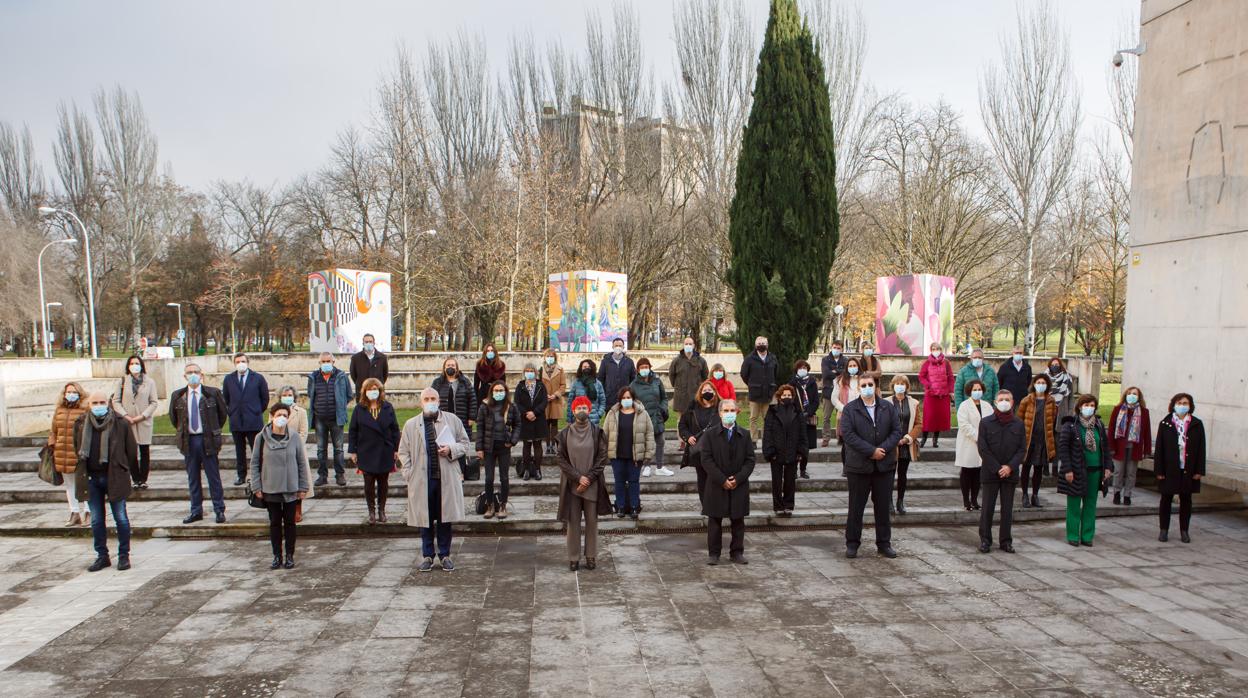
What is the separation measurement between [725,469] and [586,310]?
53.5ft

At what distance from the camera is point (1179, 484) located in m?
8.63

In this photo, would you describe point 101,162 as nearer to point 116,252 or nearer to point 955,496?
point 116,252

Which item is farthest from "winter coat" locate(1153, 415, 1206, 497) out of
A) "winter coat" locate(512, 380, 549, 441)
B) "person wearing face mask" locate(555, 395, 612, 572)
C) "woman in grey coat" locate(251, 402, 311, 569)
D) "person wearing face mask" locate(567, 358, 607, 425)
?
"woman in grey coat" locate(251, 402, 311, 569)

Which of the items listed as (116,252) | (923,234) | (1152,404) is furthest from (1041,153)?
(116,252)

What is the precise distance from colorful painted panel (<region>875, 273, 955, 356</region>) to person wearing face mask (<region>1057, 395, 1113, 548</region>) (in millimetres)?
14308

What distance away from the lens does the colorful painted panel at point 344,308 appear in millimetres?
21938

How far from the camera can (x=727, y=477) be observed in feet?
25.2

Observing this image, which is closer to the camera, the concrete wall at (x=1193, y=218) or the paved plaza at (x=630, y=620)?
the paved plaza at (x=630, y=620)

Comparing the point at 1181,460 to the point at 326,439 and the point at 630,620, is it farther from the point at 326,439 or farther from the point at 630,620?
the point at 326,439

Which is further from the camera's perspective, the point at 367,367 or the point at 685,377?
the point at 367,367

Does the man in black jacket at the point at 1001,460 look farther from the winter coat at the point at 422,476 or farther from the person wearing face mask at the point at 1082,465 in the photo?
the winter coat at the point at 422,476

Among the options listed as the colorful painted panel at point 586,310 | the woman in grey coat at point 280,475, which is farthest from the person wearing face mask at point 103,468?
the colorful painted panel at point 586,310

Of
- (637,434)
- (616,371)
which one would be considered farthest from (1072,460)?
(616,371)

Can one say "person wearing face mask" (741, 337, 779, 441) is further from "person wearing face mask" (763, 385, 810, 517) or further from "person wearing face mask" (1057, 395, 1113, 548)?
"person wearing face mask" (1057, 395, 1113, 548)
